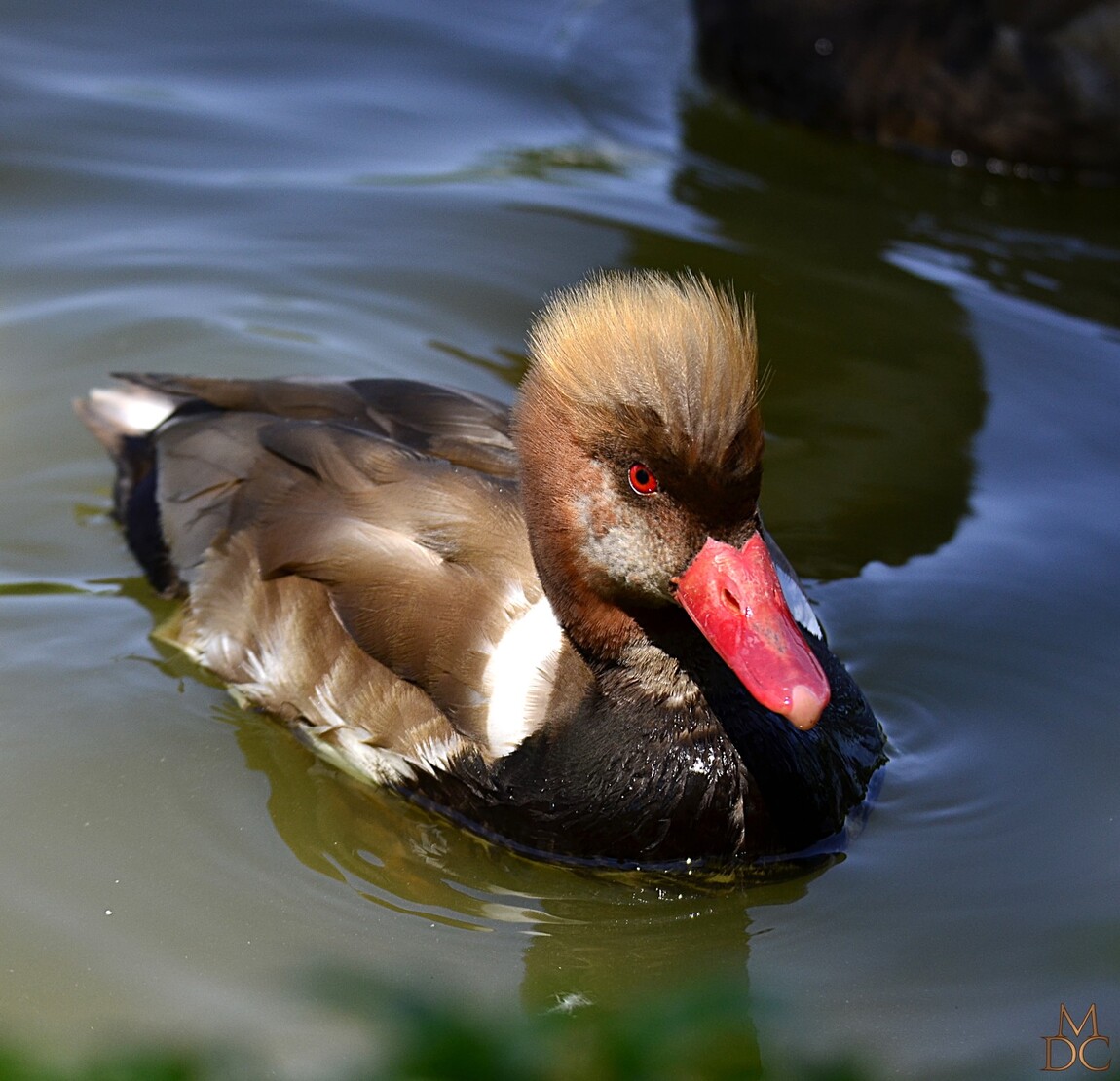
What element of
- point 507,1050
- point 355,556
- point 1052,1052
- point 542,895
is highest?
point 507,1050

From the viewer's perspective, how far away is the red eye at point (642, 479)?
3.38 meters

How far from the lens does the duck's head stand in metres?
3.29

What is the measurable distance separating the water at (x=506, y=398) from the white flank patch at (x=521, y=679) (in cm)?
32

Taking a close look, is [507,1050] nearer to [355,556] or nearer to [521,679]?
[521,679]

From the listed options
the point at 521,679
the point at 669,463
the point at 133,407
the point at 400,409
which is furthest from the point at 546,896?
the point at 133,407

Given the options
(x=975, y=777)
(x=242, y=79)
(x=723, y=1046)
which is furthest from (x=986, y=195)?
(x=723, y=1046)

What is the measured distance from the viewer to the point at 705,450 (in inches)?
129

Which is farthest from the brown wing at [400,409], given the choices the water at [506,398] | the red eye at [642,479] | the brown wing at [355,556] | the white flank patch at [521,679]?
the red eye at [642,479]

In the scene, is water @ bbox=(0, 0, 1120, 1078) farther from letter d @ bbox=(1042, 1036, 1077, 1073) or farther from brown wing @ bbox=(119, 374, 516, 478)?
brown wing @ bbox=(119, 374, 516, 478)

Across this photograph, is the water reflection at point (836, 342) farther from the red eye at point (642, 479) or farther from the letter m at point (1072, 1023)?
the letter m at point (1072, 1023)

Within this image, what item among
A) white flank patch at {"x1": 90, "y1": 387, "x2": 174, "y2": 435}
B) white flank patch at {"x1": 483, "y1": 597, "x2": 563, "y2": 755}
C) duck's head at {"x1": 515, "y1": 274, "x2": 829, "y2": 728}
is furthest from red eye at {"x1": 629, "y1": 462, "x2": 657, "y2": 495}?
white flank patch at {"x1": 90, "y1": 387, "x2": 174, "y2": 435}

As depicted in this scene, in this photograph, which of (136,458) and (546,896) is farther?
(136,458)

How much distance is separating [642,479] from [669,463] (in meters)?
0.09

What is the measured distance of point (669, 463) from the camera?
332 centimetres
